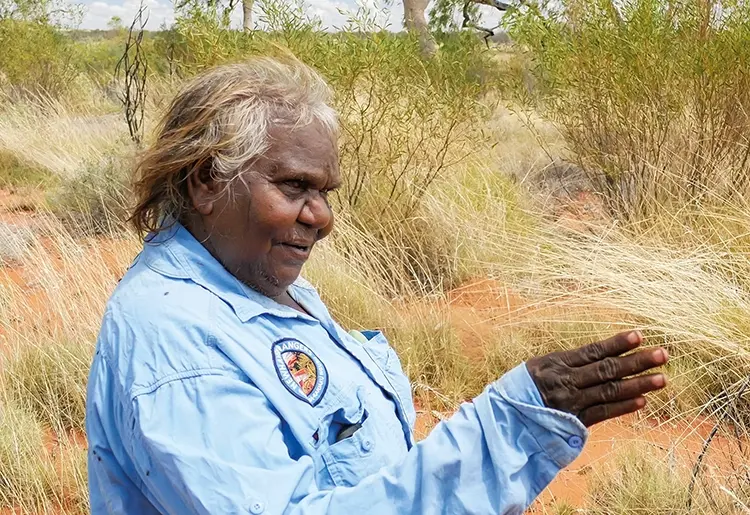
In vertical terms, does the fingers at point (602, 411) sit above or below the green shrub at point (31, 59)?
below

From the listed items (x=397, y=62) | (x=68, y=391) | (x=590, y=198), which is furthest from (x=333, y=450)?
(x=590, y=198)

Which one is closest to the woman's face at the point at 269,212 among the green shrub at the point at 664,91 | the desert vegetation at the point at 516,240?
the desert vegetation at the point at 516,240

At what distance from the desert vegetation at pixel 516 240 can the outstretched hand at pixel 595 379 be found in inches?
52.2

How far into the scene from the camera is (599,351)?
1182 mm

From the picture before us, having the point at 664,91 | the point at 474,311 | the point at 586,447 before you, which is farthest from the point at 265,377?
the point at 664,91

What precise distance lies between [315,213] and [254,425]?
55cm

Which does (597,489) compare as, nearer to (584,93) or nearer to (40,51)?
(584,93)

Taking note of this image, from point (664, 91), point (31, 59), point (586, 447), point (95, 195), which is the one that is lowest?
point (586, 447)

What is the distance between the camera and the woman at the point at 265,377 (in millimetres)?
1158

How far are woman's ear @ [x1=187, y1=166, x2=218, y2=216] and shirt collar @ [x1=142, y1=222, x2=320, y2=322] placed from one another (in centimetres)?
6

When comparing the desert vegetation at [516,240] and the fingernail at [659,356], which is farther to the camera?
the desert vegetation at [516,240]

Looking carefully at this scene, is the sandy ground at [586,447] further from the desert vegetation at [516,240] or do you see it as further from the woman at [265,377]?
the woman at [265,377]

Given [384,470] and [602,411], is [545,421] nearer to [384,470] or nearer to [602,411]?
[602,411]

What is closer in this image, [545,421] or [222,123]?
[545,421]
